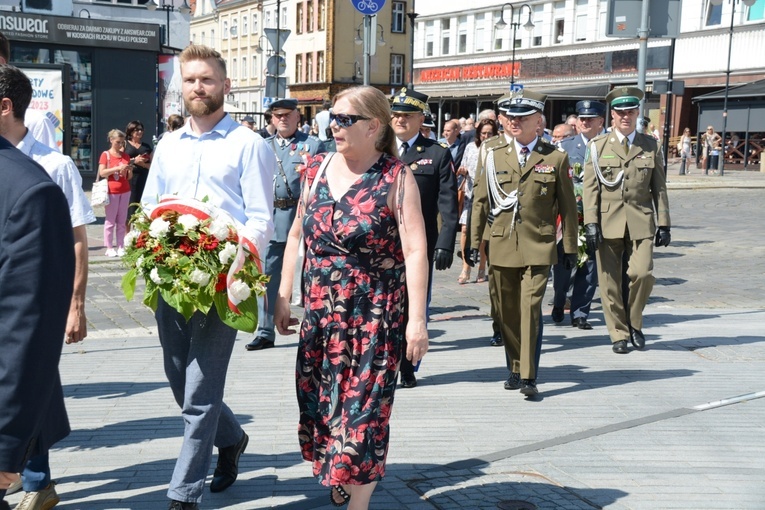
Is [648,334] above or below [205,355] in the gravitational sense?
below

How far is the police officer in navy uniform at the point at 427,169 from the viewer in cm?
715

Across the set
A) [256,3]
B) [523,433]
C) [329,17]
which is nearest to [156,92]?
[523,433]

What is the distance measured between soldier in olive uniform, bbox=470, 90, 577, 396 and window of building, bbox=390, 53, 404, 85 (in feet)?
209

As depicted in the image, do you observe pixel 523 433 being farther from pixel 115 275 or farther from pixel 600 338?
pixel 115 275

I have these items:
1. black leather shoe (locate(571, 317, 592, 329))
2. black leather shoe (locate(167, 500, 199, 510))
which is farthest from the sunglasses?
black leather shoe (locate(571, 317, 592, 329))

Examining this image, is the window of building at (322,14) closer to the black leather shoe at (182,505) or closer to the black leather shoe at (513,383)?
the black leather shoe at (513,383)

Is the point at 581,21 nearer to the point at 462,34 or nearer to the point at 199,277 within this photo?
the point at 462,34

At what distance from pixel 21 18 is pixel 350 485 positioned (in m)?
21.1

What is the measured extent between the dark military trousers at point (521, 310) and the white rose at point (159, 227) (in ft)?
10.9

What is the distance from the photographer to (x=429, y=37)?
6153 centimetres

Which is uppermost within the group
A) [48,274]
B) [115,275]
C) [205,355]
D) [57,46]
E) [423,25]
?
[423,25]

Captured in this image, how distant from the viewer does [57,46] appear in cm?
2322

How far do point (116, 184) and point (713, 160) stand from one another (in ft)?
97.2

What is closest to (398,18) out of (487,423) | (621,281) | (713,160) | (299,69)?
(299,69)
